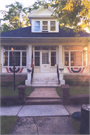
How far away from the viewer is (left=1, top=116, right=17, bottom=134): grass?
12.9 feet

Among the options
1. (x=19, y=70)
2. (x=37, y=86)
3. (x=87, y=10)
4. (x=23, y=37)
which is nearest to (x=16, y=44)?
(x=23, y=37)

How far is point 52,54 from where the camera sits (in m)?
14.0

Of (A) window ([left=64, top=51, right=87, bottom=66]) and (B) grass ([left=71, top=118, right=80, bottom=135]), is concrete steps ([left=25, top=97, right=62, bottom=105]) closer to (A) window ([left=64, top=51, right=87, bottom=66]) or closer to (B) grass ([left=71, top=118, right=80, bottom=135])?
(B) grass ([left=71, top=118, right=80, bottom=135])

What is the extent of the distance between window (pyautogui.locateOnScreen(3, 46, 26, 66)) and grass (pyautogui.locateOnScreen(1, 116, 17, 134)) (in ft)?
31.2

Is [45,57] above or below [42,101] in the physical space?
above

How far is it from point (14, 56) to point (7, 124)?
10.4 m

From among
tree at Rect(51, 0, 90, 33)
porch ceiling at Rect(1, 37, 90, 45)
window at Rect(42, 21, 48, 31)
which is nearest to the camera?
tree at Rect(51, 0, 90, 33)

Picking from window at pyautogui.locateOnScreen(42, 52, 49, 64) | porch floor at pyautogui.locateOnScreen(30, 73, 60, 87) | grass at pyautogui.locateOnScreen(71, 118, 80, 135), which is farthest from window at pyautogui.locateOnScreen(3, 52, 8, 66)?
grass at pyautogui.locateOnScreen(71, 118, 80, 135)

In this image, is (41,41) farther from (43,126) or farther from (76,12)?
(43,126)

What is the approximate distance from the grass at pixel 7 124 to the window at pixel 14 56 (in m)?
9.50

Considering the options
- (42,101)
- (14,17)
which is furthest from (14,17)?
(42,101)

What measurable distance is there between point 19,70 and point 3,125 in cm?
944

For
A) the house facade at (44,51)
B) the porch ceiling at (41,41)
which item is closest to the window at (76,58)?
the house facade at (44,51)

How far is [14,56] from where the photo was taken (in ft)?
45.6
